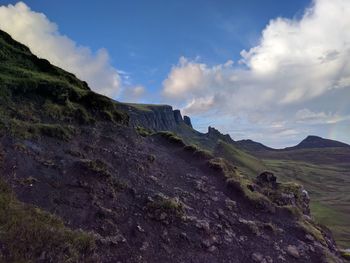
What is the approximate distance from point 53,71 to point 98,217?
20.8 meters

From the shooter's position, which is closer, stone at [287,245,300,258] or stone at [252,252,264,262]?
stone at [252,252,264,262]

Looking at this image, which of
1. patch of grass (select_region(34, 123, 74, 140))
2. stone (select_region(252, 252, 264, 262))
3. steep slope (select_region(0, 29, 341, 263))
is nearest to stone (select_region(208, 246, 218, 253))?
steep slope (select_region(0, 29, 341, 263))

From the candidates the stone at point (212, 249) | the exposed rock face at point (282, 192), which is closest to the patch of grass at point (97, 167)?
the stone at point (212, 249)

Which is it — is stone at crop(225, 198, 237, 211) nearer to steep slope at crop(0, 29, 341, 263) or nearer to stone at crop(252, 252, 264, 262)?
steep slope at crop(0, 29, 341, 263)

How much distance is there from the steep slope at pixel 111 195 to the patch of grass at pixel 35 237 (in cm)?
4

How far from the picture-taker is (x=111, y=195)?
22.0 meters

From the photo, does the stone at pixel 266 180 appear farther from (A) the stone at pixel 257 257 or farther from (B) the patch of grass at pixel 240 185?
(A) the stone at pixel 257 257

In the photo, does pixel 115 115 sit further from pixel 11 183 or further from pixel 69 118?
pixel 11 183

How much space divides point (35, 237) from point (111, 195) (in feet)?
22.5

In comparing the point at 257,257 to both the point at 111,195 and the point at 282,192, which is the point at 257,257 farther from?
the point at 282,192

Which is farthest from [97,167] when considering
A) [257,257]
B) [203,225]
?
[257,257]

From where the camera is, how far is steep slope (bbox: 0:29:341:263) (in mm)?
17156

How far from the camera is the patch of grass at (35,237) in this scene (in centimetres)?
1454

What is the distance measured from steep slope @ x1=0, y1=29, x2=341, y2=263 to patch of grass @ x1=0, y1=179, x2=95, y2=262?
4 centimetres
